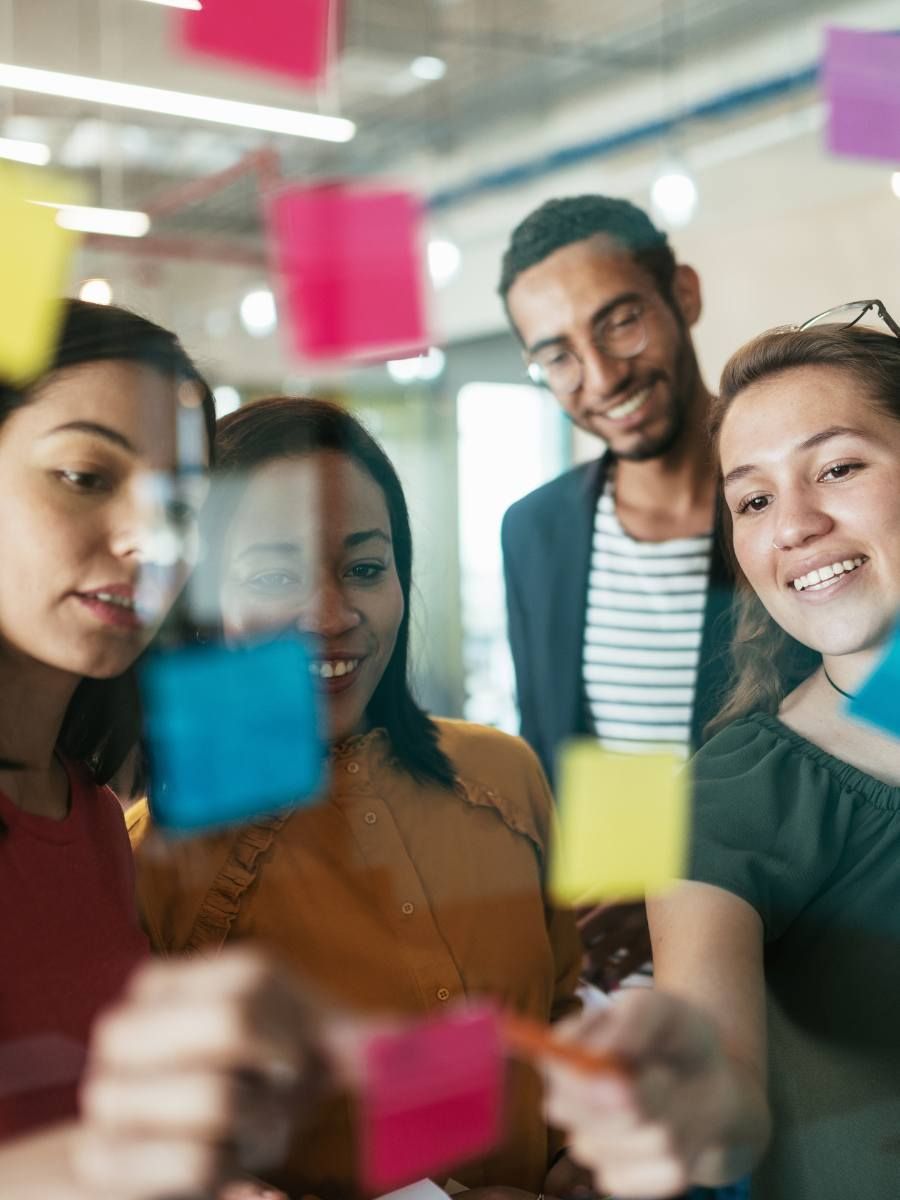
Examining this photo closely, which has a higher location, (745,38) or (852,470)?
(745,38)

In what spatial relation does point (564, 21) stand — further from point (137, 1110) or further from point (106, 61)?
point (137, 1110)

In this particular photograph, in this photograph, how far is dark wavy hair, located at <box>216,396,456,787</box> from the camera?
0.66 metres

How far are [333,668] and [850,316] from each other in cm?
49

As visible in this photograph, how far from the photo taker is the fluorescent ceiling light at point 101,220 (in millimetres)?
602

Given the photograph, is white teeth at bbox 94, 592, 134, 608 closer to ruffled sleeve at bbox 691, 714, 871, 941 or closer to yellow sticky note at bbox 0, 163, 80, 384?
yellow sticky note at bbox 0, 163, 80, 384

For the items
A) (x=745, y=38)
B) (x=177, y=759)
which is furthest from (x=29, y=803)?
(x=745, y=38)

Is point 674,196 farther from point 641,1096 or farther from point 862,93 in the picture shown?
point 641,1096

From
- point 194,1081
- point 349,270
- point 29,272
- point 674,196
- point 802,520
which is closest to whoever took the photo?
point 194,1081

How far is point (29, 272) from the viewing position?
0.58m

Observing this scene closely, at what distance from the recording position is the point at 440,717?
2.69ft

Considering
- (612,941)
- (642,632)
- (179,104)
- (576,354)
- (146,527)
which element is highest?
(179,104)

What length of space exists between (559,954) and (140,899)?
0.35 m

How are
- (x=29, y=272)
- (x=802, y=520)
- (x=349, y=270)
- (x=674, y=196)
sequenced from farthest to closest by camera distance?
(x=674, y=196) < (x=802, y=520) < (x=349, y=270) < (x=29, y=272)

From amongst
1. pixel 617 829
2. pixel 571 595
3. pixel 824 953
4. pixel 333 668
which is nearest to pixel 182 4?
pixel 333 668
